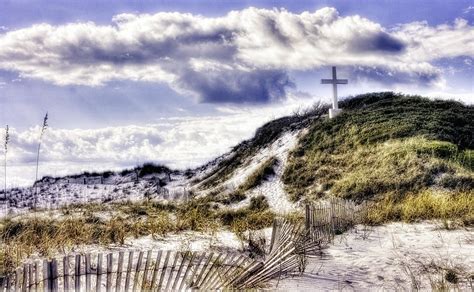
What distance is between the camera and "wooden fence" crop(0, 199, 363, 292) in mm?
5086

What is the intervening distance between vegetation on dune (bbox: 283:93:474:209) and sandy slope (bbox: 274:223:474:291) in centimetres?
739

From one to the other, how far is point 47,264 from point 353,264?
505cm

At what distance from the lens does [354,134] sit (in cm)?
2641

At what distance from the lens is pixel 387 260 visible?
27.8ft

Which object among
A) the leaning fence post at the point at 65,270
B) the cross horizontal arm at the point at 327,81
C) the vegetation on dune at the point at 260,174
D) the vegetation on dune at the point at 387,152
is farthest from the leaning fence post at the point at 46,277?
the cross horizontal arm at the point at 327,81

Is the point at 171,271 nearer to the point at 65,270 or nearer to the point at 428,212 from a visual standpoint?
the point at 65,270

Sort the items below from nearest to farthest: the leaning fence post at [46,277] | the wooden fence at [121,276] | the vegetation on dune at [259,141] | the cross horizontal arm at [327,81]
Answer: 1. the leaning fence post at [46,277]
2. the wooden fence at [121,276]
3. the cross horizontal arm at [327,81]
4. the vegetation on dune at [259,141]

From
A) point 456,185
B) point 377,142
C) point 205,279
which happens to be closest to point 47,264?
point 205,279

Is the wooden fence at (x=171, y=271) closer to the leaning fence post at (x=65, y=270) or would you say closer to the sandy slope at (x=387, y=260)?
the leaning fence post at (x=65, y=270)

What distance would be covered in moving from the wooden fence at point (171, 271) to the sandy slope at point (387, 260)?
336mm

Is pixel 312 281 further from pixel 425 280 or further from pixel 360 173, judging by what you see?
pixel 360 173

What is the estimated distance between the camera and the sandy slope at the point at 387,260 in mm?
7059

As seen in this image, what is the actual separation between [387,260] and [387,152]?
584 inches

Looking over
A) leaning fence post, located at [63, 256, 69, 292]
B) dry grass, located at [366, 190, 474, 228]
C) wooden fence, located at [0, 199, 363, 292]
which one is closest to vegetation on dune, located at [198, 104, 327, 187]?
dry grass, located at [366, 190, 474, 228]
